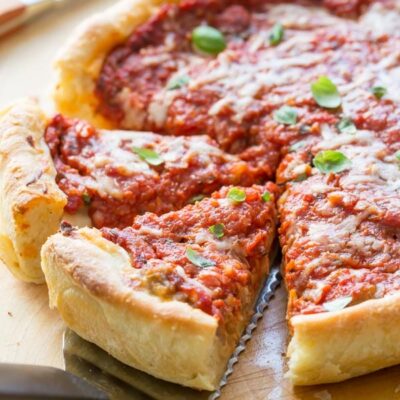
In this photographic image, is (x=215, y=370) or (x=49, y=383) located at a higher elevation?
(x=49, y=383)

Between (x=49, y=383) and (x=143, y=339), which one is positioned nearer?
(x=49, y=383)

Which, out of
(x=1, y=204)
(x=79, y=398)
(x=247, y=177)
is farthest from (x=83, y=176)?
(x=79, y=398)

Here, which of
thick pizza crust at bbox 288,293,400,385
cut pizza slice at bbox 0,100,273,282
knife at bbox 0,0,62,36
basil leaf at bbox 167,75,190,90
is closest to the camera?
thick pizza crust at bbox 288,293,400,385

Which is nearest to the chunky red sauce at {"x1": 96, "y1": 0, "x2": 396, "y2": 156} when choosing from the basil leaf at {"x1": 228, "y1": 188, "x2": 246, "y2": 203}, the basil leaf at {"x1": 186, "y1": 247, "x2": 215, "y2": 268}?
the basil leaf at {"x1": 228, "y1": 188, "x2": 246, "y2": 203}

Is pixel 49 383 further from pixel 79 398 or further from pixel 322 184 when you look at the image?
pixel 322 184

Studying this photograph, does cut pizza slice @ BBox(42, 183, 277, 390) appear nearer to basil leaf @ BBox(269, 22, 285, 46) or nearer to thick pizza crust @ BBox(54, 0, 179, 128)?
thick pizza crust @ BBox(54, 0, 179, 128)

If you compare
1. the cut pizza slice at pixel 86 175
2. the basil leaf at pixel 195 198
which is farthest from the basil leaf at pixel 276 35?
the basil leaf at pixel 195 198
